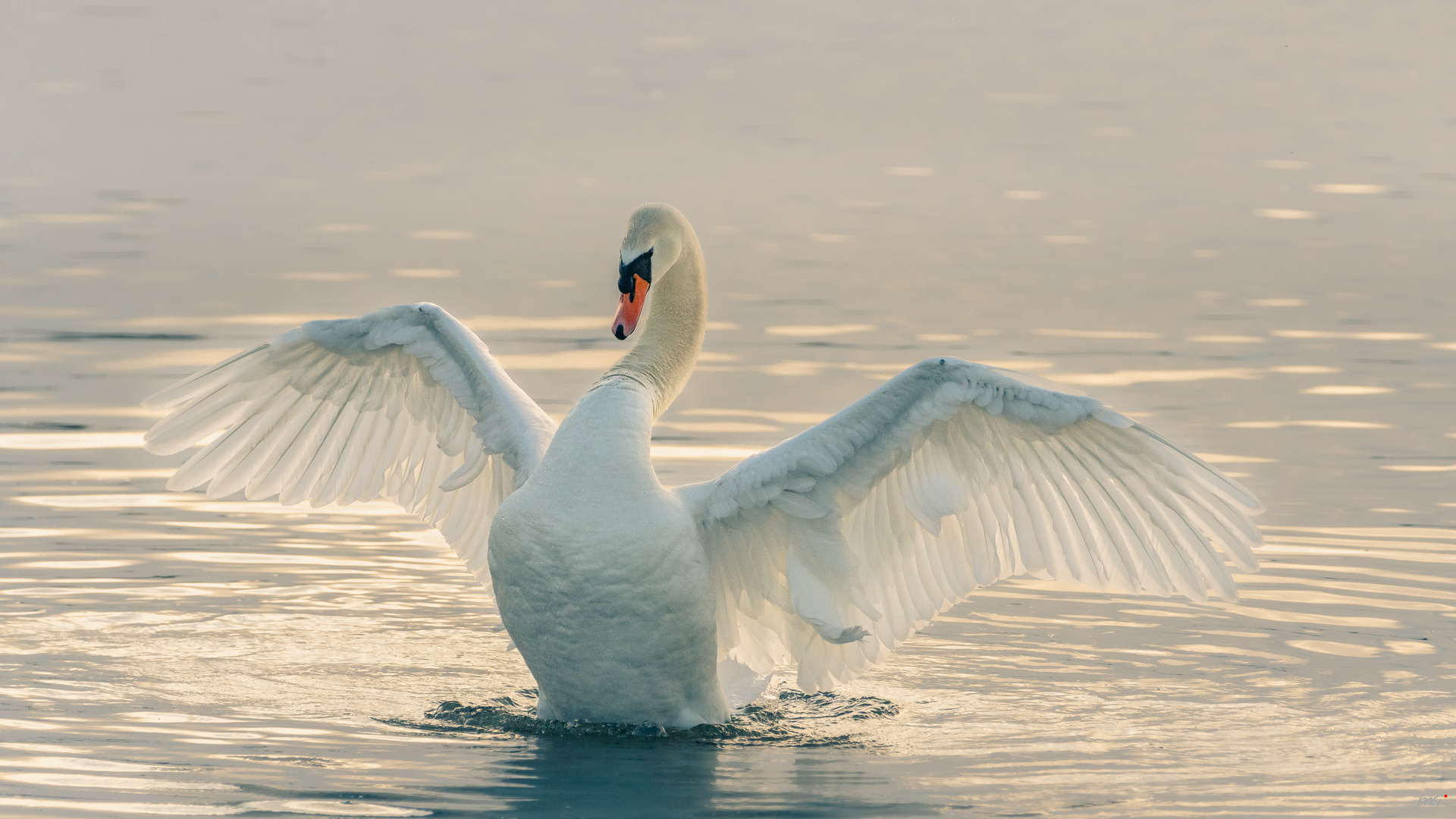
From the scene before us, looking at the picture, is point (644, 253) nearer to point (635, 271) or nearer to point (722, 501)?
point (635, 271)

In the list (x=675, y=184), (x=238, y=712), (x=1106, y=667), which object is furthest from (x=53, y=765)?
(x=675, y=184)

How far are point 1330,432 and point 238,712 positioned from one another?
7673 mm

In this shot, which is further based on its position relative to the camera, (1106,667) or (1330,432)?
(1330,432)

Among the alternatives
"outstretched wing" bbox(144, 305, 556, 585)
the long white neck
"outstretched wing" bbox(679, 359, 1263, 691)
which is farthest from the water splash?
the long white neck

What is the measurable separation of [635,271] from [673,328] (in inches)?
16.6

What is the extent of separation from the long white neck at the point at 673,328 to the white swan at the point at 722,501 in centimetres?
1

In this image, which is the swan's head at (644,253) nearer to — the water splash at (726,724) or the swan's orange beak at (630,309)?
the swan's orange beak at (630,309)

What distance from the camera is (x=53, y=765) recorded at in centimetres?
729

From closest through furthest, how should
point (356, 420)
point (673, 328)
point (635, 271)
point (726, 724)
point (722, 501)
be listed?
point (722, 501) < point (635, 271) < point (726, 724) < point (673, 328) < point (356, 420)

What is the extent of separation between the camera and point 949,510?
8.13 meters

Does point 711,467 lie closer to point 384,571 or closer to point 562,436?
point 384,571

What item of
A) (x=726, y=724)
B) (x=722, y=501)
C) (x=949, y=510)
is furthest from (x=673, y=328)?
(x=726, y=724)

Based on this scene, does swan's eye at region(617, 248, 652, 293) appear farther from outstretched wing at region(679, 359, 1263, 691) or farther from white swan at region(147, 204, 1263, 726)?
outstretched wing at region(679, 359, 1263, 691)

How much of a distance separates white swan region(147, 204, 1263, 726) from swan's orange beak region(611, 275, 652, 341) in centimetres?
3
